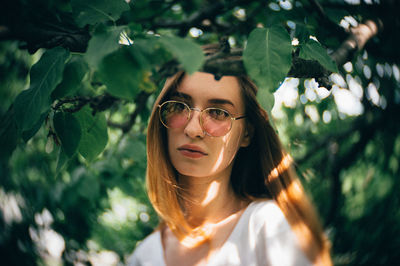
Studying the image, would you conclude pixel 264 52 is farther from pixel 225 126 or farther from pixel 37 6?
pixel 37 6

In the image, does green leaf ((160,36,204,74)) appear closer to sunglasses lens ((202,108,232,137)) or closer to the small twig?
sunglasses lens ((202,108,232,137))

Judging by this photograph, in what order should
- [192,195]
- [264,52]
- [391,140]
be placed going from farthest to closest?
[391,140] < [192,195] < [264,52]

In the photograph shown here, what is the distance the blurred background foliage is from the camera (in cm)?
77

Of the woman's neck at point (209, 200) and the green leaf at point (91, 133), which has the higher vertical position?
the green leaf at point (91, 133)

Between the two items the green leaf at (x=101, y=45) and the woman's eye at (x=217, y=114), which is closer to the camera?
the green leaf at (x=101, y=45)

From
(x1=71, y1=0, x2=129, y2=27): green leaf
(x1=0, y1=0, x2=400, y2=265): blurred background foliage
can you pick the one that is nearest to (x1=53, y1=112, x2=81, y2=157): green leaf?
(x1=0, y1=0, x2=400, y2=265): blurred background foliage

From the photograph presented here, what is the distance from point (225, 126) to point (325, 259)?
63cm

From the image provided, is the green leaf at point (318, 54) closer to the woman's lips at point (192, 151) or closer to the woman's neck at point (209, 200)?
the woman's lips at point (192, 151)

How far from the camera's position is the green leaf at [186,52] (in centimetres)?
55

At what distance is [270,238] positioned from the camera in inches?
40.9

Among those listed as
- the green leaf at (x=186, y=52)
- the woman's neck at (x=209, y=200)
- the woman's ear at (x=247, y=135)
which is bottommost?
the woman's neck at (x=209, y=200)

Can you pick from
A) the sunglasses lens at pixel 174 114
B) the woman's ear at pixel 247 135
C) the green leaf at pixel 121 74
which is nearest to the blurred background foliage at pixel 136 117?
the green leaf at pixel 121 74

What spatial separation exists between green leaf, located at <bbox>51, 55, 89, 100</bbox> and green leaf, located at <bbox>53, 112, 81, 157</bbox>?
152mm

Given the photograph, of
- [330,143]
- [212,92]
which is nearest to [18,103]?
[212,92]
